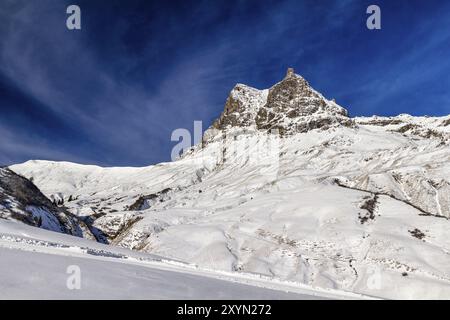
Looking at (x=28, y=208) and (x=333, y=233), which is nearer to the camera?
(x=333, y=233)

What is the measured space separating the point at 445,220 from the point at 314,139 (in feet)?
445

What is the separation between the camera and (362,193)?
6222 cm

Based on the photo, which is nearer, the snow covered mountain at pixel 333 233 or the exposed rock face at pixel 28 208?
the snow covered mountain at pixel 333 233

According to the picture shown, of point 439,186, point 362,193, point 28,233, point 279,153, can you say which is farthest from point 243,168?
point 28,233

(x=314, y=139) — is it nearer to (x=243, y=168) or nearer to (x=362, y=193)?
(x=243, y=168)

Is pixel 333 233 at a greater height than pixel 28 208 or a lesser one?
lesser

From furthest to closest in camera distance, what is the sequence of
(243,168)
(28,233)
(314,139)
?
(314,139) → (243,168) → (28,233)

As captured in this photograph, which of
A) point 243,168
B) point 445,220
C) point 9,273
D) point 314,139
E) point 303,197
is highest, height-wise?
point 314,139

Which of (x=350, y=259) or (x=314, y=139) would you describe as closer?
(x=350, y=259)

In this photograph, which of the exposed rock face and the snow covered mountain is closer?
the snow covered mountain

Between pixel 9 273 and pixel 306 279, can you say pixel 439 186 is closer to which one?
pixel 306 279
